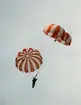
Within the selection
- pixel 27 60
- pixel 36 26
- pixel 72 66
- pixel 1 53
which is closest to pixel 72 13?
pixel 36 26

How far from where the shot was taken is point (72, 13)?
2.54 metres

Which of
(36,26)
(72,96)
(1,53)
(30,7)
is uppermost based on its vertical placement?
(30,7)

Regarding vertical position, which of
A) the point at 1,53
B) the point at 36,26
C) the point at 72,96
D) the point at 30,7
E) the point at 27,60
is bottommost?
the point at 72,96

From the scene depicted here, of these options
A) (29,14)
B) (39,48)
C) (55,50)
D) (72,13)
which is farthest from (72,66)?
(29,14)

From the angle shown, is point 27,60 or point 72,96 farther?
point 72,96

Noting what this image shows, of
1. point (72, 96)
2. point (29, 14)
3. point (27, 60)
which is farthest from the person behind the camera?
point (29, 14)

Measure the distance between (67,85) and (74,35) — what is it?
1.85 feet

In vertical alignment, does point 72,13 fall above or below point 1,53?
above

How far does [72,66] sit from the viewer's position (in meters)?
2.48

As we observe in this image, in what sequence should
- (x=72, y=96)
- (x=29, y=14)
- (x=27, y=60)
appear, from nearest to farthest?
1. (x=27, y=60)
2. (x=72, y=96)
3. (x=29, y=14)

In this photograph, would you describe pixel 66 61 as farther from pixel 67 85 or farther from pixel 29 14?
pixel 29 14

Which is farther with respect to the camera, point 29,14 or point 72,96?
point 29,14

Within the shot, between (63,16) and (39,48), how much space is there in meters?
0.46

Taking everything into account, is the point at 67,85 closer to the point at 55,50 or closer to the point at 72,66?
the point at 72,66
